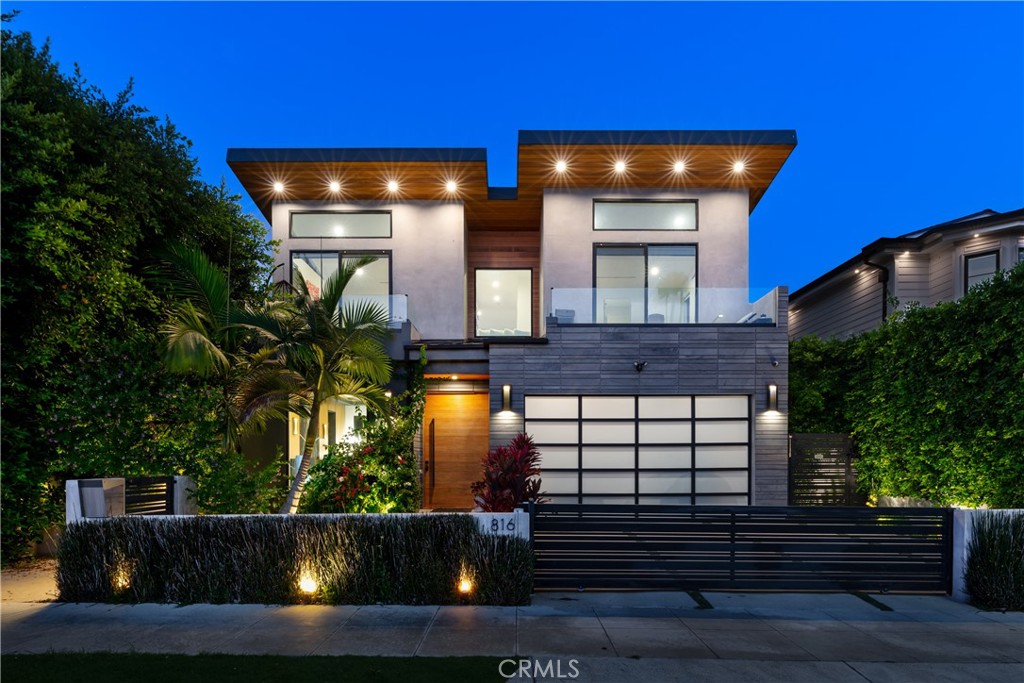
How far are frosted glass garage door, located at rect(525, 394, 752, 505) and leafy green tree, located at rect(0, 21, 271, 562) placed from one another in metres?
6.17

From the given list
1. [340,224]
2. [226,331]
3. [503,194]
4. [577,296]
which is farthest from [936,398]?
[340,224]

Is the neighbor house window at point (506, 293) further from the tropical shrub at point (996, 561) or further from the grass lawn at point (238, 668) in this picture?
the grass lawn at point (238, 668)

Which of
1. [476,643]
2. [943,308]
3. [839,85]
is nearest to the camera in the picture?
[476,643]

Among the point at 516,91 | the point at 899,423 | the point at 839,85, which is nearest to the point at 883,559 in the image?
the point at 899,423

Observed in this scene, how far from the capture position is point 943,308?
902cm

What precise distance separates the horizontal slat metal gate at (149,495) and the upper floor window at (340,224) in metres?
7.41

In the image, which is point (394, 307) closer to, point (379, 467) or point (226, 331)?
point (379, 467)

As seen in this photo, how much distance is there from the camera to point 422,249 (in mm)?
13883

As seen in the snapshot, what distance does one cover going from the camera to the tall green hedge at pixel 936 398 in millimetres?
7961

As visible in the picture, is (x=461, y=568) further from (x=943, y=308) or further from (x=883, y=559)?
(x=943, y=308)

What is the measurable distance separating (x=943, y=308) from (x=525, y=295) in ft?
30.5

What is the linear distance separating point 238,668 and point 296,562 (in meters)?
1.81

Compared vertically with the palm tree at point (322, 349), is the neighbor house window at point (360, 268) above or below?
above

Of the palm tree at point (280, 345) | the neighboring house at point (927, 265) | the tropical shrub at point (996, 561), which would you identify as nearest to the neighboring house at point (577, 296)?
the palm tree at point (280, 345)
